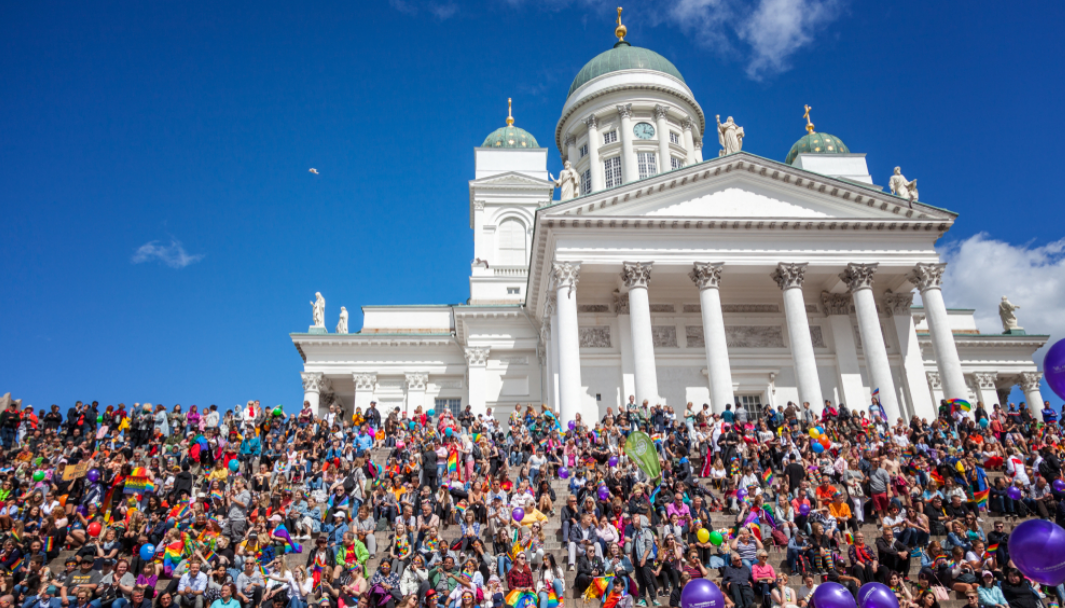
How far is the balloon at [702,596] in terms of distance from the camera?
9398 mm

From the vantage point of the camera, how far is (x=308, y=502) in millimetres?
13445

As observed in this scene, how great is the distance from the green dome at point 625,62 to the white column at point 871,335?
815 inches

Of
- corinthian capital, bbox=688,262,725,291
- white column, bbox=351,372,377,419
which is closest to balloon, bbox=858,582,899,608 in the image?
corinthian capital, bbox=688,262,725,291

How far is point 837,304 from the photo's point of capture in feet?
87.1

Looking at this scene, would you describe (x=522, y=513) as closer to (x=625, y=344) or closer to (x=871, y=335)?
(x=625, y=344)

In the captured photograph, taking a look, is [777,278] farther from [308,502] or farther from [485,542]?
[308,502]

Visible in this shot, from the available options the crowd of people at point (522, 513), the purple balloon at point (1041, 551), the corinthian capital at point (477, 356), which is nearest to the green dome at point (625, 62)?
the corinthian capital at point (477, 356)

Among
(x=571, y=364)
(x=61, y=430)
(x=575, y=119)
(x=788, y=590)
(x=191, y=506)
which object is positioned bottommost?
(x=788, y=590)

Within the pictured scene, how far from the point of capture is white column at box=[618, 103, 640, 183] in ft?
122

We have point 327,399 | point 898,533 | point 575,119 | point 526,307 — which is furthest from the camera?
point 575,119

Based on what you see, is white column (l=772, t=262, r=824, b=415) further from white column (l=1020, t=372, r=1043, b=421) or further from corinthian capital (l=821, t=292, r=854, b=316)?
white column (l=1020, t=372, r=1043, b=421)

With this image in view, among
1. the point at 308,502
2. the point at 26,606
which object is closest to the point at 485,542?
the point at 308,502

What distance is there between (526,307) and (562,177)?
724 cm

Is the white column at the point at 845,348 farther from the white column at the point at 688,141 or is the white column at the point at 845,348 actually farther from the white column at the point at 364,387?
the white column at the point at 364,387
